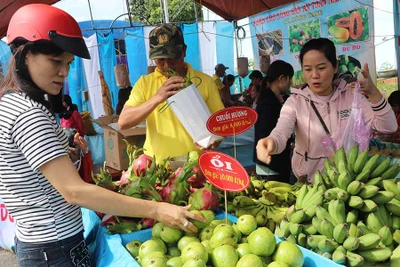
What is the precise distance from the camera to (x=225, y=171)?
153cm

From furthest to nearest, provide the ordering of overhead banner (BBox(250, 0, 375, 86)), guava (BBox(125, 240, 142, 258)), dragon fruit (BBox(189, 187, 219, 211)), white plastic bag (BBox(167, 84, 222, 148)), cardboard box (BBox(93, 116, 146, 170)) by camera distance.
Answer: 1. overhead banner (BBox(250, 0, 375, 86))
2. cardboard box (BBox(93, 116, 146, 170))
3. white plastic bag (BBox(167, 84, 222, 148))
4. dragon fruit (BBox(189, 187, 219, 211))
5. guava (BBox(125, 240, 142, 258))

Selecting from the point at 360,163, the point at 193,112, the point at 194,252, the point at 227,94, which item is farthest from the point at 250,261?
the point at 227,94

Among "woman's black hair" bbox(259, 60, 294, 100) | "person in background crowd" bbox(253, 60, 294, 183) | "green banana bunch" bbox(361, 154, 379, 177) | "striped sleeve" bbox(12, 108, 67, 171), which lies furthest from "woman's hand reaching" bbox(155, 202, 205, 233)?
"woman's black hair" bbox(259, 60, 294, 100)

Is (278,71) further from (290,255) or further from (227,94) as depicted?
(227,94)

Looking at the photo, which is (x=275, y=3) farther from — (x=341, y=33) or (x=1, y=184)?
(x=1, y=184)

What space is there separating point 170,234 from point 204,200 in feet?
0.96

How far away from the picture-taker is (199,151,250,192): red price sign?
1.47m

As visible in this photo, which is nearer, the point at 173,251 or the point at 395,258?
the point at 395,258

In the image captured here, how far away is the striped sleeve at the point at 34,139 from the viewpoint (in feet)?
3.98

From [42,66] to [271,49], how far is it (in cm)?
707

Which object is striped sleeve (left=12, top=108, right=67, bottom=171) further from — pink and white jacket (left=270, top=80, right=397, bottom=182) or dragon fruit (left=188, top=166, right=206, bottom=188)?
pink and white jacket (left=270, top=80, right=397, bottom=182)

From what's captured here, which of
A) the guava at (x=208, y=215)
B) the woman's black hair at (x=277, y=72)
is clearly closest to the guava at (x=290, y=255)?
the guava at (x=208, y=215)

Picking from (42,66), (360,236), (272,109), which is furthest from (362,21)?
(42,66)

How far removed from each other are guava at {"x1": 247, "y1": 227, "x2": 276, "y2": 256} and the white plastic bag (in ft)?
2.91
